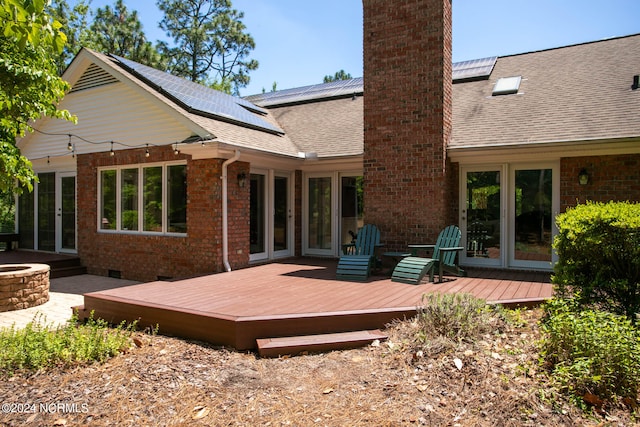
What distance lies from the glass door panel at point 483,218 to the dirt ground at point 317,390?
13.0ft

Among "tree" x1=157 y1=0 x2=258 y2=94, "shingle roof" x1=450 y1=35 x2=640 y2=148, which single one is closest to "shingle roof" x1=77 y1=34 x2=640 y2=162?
"shingle roof" x1=450 y1=35 x2=640 y2=148

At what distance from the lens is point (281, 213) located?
32.5 feet

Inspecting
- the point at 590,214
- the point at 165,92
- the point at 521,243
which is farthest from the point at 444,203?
the point at 165,92

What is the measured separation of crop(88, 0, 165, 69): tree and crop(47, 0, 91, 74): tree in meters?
1.51

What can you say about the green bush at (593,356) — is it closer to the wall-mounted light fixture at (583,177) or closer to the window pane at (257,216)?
the wall-mounted light fixture at (583,177)

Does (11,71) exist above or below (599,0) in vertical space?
below

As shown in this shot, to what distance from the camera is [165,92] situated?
9.07m

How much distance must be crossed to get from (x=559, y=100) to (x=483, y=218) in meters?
2.90

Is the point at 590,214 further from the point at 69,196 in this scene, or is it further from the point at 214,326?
the point at 69,196

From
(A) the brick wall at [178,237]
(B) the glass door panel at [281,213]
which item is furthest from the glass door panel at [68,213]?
(B) the glass door panel at [281,213]

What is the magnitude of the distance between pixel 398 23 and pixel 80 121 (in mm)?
7664

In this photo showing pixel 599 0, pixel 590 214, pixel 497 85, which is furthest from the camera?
pixel 497 85

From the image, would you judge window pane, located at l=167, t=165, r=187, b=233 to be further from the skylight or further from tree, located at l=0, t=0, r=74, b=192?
the skylight

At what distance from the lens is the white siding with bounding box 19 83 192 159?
352 inches
